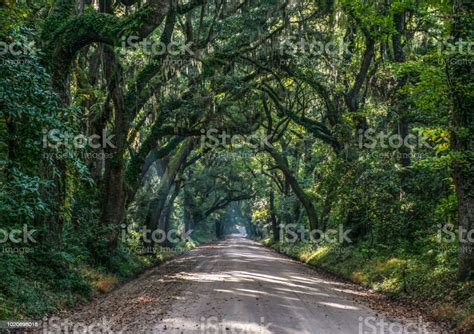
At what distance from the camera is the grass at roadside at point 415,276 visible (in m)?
9.16

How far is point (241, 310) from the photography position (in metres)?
9.41

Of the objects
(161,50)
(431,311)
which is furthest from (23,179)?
(431,311)

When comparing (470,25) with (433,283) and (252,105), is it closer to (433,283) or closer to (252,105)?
(433,283)

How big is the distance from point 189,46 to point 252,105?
852cm

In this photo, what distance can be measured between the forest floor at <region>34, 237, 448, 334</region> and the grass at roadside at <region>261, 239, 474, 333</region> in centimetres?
49

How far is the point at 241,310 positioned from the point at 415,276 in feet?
17.9

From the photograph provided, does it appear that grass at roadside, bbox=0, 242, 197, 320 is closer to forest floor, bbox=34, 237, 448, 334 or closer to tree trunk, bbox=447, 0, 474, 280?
forest floor, bbox=34, 237, 448, 334

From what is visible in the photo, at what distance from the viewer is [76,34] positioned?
12008 mm

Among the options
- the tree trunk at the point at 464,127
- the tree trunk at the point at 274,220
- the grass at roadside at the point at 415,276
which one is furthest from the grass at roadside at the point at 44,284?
the tree trunk at the point at 274,220

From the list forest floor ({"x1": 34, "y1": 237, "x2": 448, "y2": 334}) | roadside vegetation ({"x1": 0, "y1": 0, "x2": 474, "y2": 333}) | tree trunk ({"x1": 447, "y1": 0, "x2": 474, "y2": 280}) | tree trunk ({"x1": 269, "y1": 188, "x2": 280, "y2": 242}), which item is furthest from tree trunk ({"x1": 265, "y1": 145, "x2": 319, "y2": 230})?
tree trunk ({"x1": 447, "y1": 0, "x2": 474, "y2": 280})

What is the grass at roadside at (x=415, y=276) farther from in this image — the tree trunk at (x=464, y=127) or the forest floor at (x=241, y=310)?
the tree trunk at (x=464, y=127)

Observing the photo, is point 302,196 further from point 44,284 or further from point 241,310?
point 44,284

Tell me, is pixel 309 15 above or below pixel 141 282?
above

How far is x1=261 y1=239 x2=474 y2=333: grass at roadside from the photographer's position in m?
9.16
